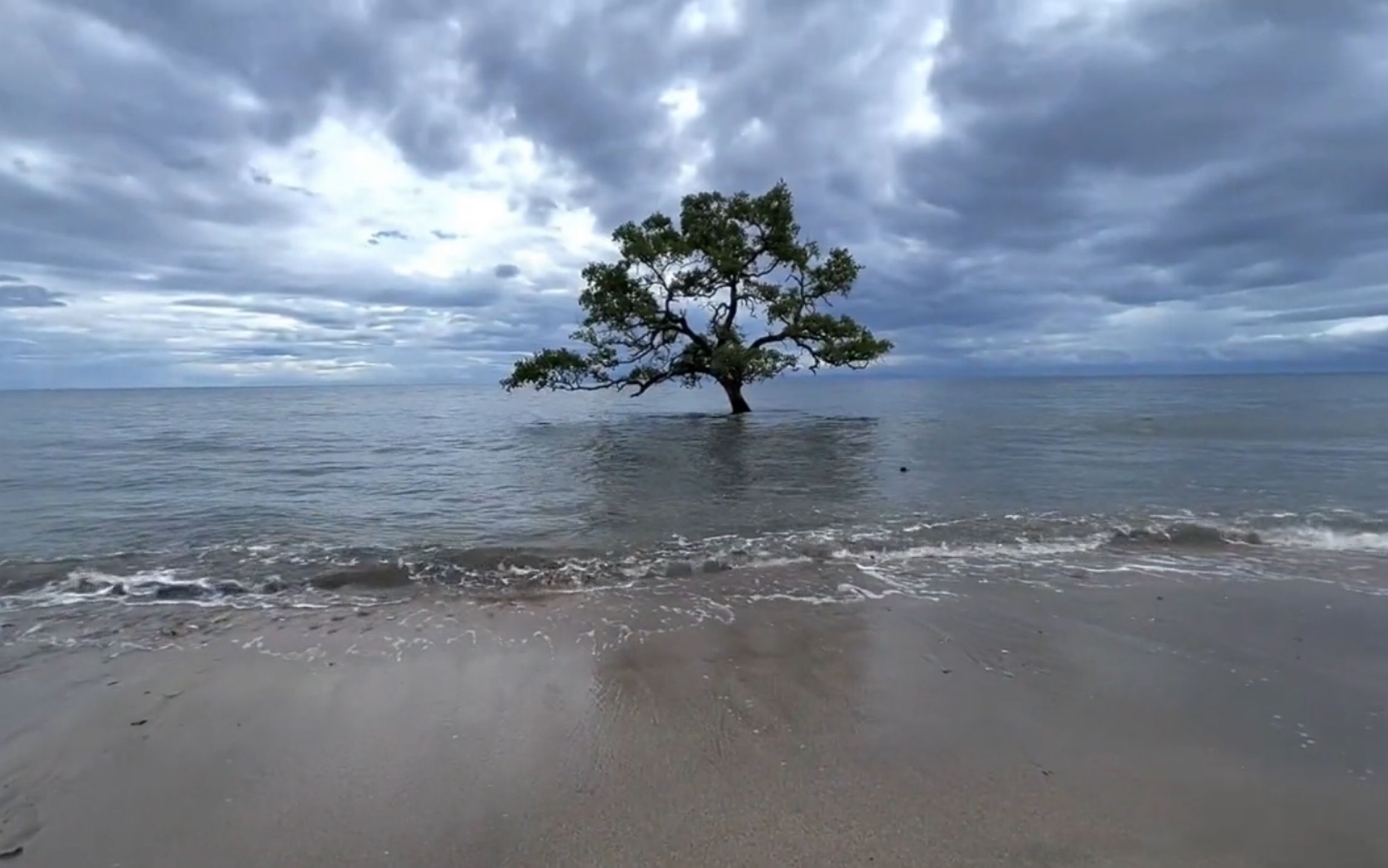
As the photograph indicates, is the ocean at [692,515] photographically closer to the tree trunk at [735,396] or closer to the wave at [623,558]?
the wave at [623,558]

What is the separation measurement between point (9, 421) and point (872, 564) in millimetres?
54781

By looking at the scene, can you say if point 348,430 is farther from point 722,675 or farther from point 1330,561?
point 1330,561

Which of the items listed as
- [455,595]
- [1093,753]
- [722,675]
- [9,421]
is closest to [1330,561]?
[1093,753]

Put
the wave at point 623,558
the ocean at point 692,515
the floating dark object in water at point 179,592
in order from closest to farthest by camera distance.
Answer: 1. the floating dark object in water at point 179,592
2. the wave at point 623,558
3. the ocean at point 692,515

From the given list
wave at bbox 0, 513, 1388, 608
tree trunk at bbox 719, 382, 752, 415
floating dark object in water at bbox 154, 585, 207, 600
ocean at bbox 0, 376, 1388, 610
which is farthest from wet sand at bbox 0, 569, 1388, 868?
tree trunk at bbox 719, 382, 752, 415

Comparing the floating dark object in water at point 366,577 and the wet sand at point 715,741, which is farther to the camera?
the floating dark object in water at point 366,577

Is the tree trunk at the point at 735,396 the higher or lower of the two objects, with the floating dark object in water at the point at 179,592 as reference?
higher

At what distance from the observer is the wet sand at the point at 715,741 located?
3051mm

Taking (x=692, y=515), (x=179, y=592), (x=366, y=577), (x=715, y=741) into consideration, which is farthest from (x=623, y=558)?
(x=179, y=592)

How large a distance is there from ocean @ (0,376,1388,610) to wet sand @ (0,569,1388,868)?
4.67 feet

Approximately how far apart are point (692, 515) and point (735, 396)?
→ 79.2ft

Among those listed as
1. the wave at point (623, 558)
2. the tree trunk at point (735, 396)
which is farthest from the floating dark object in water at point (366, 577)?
the tree trunk at point (735, 396)

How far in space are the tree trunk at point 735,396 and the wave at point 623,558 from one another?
2314 centimetres

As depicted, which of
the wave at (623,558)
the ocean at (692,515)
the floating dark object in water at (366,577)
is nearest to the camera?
the wave at (623,558)
